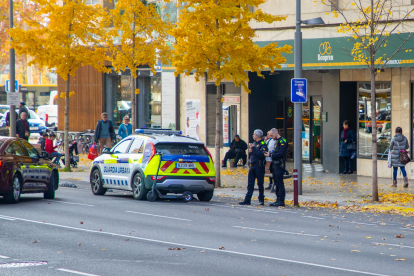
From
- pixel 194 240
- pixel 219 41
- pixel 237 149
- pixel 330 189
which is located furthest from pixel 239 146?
pixel 194 240

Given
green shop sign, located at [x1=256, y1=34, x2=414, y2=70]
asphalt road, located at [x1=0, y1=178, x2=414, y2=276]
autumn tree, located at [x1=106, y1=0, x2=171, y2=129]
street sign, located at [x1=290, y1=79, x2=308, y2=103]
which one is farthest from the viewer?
autumn tree, located at [x1=106, y1=0, x2=171, y2=129]

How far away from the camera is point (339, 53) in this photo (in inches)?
769

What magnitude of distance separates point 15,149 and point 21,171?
504 mm

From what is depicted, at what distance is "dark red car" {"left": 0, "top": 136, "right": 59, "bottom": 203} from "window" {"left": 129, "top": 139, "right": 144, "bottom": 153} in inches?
73.8

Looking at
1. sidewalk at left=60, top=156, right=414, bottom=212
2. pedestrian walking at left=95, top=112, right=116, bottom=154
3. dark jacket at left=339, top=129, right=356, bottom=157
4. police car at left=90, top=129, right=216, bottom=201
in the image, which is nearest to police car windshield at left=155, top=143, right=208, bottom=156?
police car at left=90, top=129, right=216, bottom=201

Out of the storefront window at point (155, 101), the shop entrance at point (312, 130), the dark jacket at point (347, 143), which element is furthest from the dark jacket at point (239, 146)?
the storefront window at point (155, 101)

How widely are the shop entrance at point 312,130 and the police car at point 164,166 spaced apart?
404 inches

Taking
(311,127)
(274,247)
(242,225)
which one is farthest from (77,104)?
A: (274,247)

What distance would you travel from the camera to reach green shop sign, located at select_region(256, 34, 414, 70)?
59.3 feet

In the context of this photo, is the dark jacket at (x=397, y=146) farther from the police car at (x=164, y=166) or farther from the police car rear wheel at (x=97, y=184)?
the police car rear wheel at (x=97, y=184)

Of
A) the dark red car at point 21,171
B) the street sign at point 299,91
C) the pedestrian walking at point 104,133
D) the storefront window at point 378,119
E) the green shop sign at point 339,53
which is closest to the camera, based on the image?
the dark red car at point 21,171

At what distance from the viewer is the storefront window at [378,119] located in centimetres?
2006

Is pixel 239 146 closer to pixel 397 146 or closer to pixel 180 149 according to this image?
pixel 397 146

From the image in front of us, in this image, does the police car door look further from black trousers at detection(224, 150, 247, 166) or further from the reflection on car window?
black trousers at detection(224, 150, 247, 166)
